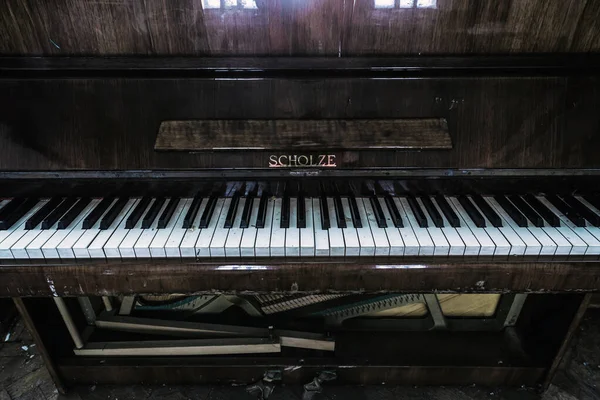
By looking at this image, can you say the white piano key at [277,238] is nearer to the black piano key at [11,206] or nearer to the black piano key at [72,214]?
the black piano key at [72,214]

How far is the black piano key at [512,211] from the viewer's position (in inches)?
51.8

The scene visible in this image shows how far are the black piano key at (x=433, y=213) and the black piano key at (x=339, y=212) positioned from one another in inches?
11.9

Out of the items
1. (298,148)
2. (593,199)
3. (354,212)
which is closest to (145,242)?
(298,148)

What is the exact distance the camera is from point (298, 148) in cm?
137

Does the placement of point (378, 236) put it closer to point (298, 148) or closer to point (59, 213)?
point (298, 148)

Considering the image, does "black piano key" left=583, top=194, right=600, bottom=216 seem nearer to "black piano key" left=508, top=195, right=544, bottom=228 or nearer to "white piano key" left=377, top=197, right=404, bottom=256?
"black piano key" left=508, top=195, right=544, bottom=228

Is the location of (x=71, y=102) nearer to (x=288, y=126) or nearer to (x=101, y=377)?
(x=288, y=126)

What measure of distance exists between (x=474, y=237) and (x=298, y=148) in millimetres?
656

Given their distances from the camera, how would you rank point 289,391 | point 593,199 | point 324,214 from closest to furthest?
point 324,214
point 593,199
point 289,391

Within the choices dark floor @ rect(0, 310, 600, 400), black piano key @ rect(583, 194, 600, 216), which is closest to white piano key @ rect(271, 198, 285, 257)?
dark floor @ rect(0, 310, 600, 400)

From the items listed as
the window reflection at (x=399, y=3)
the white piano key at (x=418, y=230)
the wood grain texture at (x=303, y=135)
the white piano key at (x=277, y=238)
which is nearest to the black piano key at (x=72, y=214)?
the wood grain texture at (x=303, y=135)

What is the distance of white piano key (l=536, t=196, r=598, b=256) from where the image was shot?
1229mm

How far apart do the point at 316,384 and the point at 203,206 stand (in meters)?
1.00

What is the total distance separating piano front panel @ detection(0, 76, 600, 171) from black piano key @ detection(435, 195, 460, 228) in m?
0.12
